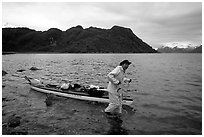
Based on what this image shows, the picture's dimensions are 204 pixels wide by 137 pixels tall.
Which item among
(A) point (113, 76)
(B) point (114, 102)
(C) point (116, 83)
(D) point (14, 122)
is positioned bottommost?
(D) point (14, 122)

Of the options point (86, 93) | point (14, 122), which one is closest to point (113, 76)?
point (86, 93)

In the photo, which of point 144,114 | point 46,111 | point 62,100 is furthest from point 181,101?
point 46,111

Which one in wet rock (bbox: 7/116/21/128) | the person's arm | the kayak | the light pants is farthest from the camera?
the kayak

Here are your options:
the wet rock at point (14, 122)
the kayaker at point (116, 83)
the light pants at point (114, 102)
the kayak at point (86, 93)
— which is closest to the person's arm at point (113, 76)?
the kayaker at point (116, 83)

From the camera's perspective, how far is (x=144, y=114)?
16.2m

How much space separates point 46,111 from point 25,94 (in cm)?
737

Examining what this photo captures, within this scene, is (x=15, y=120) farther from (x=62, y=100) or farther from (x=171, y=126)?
(x=171, y=126)

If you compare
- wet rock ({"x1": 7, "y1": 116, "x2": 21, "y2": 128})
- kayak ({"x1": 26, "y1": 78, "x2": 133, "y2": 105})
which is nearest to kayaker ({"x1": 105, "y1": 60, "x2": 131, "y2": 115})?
kayak ({"x1": 26, "y1": 78, "x2": 133, "y2": 105})

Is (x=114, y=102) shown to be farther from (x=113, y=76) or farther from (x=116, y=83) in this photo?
(x=113, y=76)

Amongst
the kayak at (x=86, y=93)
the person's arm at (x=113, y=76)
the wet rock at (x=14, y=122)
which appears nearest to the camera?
the person's arm at (x=113, y=76)

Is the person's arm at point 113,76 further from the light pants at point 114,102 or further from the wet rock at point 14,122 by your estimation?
the wet rock at point 14,122

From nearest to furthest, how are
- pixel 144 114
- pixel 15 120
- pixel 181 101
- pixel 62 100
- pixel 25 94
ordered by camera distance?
1. pixel 15 120
2. pixel 144 114
3. pixel 62 100
4. pixel 181 101
5. pixel 25 94

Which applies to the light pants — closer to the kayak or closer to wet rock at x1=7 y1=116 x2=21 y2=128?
the kayak

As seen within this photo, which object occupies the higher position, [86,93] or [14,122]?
[86,93]
